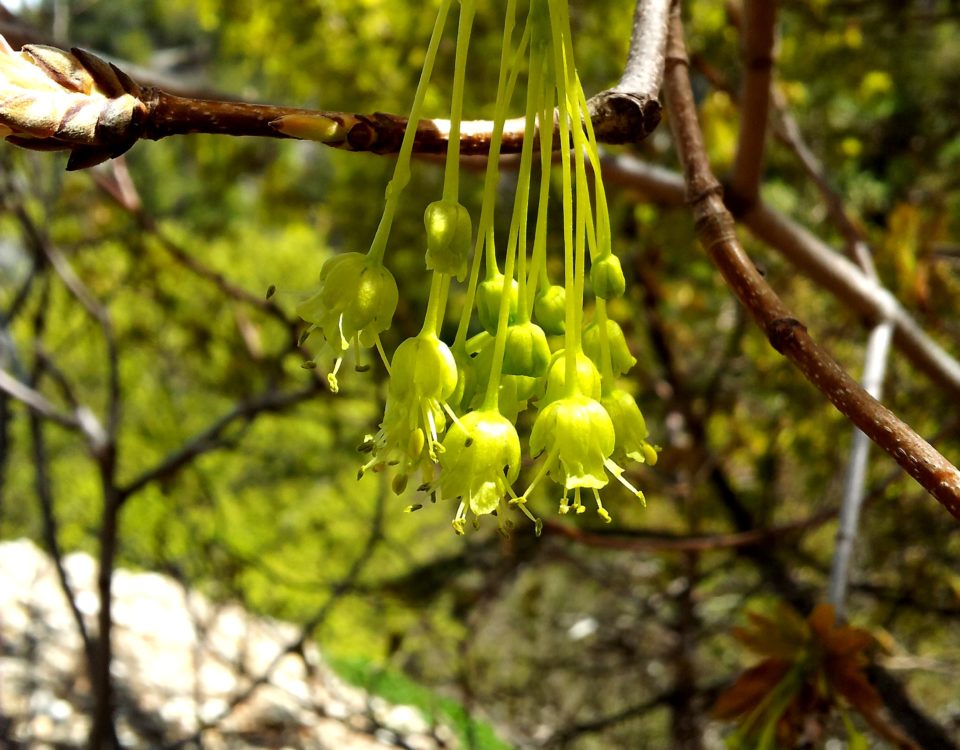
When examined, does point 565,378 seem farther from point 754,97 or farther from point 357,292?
point 754,97

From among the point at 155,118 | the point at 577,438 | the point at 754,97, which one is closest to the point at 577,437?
the point at 577,438

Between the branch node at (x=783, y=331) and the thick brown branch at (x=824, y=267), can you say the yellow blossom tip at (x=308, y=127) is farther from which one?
the thick brown branch at (x=824, y=267)

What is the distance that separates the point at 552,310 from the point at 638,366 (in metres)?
1.72

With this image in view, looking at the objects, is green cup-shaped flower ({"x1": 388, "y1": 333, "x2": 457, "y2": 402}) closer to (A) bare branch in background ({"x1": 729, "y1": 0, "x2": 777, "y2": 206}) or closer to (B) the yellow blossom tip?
(B) the yellow blossom tip

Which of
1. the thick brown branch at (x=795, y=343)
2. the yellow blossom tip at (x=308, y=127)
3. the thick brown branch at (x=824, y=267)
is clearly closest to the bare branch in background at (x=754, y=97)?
the thick brown branch at (x=824, y=267)

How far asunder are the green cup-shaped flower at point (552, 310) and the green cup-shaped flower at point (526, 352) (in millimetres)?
16

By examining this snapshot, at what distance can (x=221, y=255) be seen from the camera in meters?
4.76

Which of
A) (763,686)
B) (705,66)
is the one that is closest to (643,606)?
(705,66)

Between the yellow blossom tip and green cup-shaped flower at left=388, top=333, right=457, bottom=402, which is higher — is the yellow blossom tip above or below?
above

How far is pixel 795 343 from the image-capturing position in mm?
385

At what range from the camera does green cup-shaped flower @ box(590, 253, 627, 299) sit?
44 centimetres

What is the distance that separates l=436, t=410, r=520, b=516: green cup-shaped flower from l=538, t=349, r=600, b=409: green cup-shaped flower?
0.09 ft

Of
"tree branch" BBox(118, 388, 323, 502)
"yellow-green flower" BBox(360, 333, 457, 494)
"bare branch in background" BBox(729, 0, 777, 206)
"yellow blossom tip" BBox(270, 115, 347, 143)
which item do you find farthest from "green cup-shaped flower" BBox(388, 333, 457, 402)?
"tree branch" BBox(118, 388, 323, 502)

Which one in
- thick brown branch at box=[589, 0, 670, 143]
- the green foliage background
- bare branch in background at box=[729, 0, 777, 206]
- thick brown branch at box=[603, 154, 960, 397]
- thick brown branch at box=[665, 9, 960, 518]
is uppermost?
the green foliage background
